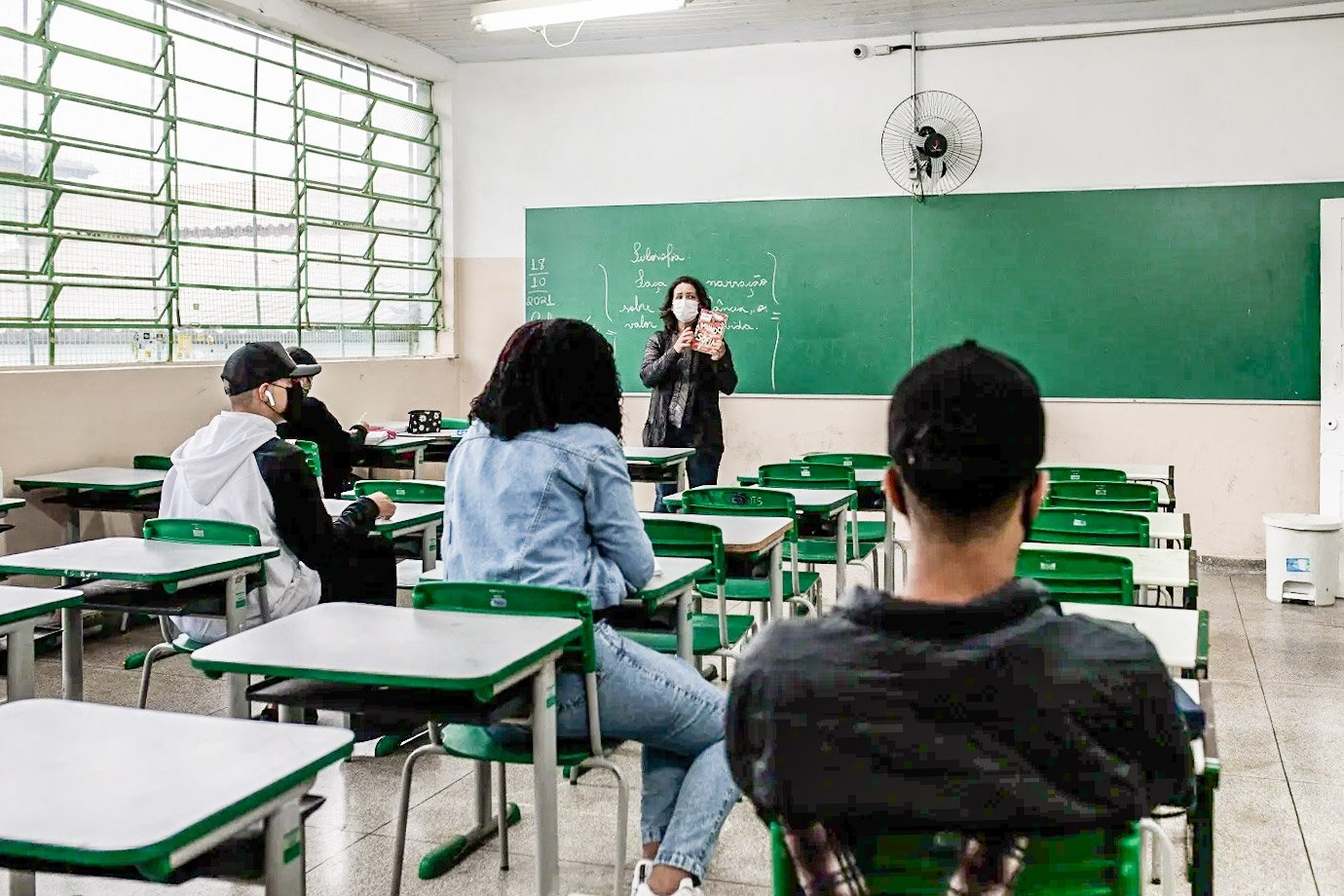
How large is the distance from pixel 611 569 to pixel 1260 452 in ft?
17.9

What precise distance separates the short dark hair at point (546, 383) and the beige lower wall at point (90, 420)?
3409 mm

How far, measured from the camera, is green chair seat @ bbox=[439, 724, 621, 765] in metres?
2.24

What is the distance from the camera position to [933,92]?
7.11 metres

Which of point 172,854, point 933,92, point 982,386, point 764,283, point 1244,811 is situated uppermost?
point 933,92

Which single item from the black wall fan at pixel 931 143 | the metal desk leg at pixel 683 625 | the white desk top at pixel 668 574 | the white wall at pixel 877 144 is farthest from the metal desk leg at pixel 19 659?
the black wall fan at pixel 931 143

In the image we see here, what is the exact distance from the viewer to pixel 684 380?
619 cm

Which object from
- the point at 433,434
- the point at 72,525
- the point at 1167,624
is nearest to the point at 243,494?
the point at 72,525

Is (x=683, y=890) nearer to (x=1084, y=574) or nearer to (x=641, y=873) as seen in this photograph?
(x=641, y=873)

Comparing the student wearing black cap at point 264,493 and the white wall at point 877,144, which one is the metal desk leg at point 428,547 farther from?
the white wall at point 877,144

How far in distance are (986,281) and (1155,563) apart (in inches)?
166

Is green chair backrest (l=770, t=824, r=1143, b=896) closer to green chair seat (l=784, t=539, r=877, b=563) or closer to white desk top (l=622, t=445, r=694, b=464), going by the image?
green chair seat (l=784, t=539, r=877, b=563)

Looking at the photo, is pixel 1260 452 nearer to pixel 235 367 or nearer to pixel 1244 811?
pixel 1244 811

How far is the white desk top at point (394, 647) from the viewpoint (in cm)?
183

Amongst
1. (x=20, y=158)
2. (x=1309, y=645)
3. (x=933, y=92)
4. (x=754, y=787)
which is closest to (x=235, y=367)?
(x=20, y=158)
